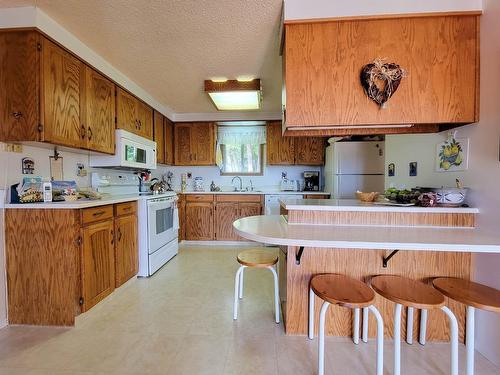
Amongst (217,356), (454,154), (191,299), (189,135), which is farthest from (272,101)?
(217,356)

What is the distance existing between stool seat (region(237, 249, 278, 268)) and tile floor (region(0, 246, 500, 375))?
0.48 meters

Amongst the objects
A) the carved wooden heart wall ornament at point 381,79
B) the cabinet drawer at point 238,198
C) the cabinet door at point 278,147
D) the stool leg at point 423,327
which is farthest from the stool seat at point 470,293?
the cabinet door at point 278,147

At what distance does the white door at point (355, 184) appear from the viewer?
3410 millimetres

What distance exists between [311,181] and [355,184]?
0.90 meters

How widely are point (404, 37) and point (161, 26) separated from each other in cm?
176

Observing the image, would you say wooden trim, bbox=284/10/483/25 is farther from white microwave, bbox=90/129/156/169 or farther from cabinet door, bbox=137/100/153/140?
cabinet door, bbox=137/100/153/140

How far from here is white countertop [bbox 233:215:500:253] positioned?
1.18m

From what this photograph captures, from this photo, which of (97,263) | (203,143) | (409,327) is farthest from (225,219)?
(409,327)

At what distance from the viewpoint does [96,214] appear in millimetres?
2014

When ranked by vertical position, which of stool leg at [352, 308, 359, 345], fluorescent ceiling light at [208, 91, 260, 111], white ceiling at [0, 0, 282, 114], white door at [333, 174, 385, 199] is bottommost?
stool leg at [352, 308, 359, 345]

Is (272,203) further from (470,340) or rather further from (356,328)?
(470,340)

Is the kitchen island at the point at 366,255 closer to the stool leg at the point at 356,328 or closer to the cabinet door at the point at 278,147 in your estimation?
the stool leg at the point at 356,328

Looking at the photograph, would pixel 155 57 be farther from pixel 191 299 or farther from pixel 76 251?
pixel 191 299

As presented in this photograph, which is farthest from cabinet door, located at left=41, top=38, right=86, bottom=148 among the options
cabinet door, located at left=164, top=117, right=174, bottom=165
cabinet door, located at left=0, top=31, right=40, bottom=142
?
cabinet door, located at left=164, top=117, right=174, bottom=165
